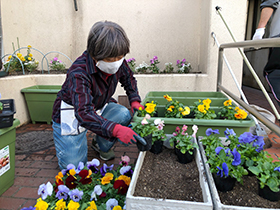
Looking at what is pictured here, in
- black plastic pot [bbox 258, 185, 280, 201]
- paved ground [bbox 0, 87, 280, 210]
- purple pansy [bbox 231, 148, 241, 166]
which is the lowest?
paved ground [bbox 0, 87, 280, 210]

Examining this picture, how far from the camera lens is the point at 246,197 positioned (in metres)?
1.11

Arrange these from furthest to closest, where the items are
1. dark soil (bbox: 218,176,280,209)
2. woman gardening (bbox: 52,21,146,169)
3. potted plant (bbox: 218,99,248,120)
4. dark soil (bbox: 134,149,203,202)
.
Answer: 1. potted plant (bbox: 218,99,248,120)
2. woman gardening (bbox: 52,21,146,169)
3. dark soil (bbox: 134,149,203,202)
4. dark soil (bbox: 218,176,280,209)

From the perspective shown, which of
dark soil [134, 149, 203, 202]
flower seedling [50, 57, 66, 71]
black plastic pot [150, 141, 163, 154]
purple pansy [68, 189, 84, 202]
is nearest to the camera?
Result: dark soil [134, 149, 203, 202]

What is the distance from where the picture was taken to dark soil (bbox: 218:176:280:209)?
1045 millimetres

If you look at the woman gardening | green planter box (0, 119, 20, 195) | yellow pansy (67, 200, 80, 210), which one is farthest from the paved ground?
yellow pansy (67, 200, 80, 210)

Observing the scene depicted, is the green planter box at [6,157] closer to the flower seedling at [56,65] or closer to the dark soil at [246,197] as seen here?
the dark soil at [246,197]

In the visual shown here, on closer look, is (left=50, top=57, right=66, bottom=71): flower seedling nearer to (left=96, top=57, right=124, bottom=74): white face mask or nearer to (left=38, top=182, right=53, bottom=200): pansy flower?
(left=96, top=57, right=124, bottom=74): white face mask

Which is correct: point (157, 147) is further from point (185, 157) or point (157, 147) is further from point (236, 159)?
point (236, 159)

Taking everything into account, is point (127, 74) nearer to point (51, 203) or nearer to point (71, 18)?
point (51, 203)

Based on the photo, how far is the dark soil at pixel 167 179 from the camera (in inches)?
47.3

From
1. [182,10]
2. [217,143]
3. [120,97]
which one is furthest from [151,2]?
[217,143]

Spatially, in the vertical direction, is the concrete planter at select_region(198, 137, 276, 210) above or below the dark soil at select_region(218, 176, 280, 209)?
above

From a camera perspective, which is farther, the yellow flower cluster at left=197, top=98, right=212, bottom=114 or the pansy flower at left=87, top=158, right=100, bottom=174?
the yellow flower cluster at left=197, top=98, right=212, bottom=114

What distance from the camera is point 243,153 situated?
3.96 feet
